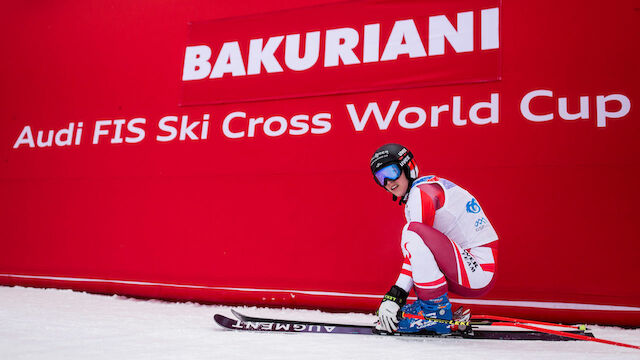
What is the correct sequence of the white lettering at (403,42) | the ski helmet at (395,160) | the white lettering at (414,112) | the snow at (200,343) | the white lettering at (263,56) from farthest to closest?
the white lettering at (263,56) < the white lettering at (403,42) < the white lettering at (414,112) < the ski helmet at (395,160) < the snow at (200,343)

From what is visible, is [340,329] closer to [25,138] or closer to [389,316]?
[389,316]

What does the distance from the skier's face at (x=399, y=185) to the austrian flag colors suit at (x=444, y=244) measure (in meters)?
0.03

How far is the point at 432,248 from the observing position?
158 centimetres

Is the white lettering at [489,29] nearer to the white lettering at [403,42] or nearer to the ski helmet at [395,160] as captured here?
the white lettering at [403,42]

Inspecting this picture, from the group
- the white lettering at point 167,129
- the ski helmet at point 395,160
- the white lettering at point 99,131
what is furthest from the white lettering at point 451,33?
the white lettering at point 99,131

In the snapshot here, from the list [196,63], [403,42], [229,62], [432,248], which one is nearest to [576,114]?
[403,42]

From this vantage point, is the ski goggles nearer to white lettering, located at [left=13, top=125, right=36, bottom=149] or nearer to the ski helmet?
the ski helmet

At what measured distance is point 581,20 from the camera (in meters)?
2.43

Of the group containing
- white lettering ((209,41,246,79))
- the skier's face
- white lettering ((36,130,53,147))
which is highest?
white lettering ((209,41,246,79))

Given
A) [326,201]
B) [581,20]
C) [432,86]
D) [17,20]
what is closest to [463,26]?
[432,86]

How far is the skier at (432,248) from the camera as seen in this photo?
5.19ft

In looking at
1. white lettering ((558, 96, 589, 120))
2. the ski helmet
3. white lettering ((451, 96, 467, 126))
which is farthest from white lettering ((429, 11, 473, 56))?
the ski helmet

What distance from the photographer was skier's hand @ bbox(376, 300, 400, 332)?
1571 millimetres

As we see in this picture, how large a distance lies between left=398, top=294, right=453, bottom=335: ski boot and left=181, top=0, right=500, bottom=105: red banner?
142 cm
